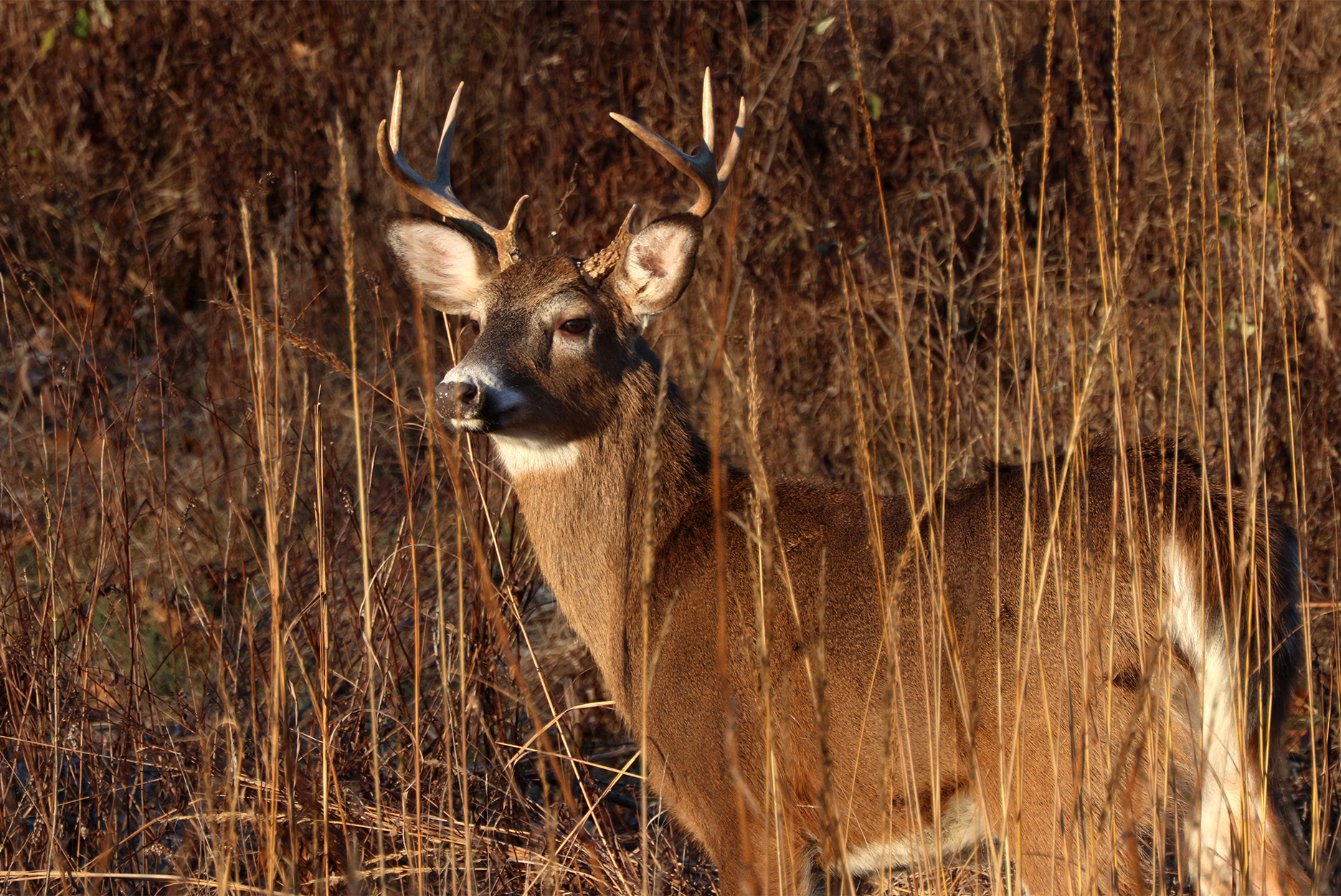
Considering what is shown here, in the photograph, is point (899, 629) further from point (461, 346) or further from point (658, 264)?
point (461, 346)

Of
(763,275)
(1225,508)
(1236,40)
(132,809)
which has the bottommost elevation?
(132,809)

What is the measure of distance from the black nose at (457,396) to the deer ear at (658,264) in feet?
2.24

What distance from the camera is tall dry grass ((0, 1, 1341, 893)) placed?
2.64 meters

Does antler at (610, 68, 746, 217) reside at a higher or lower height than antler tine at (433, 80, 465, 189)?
higher

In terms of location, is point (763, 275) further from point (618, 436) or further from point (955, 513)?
point (955, 513)

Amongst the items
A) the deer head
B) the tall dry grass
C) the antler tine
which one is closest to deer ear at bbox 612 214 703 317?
the deer head

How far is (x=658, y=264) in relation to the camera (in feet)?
11.3

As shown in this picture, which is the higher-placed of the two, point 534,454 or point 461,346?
point 461,346

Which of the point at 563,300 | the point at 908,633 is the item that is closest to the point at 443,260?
the point at 563,300

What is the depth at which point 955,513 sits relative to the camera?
2.75 m

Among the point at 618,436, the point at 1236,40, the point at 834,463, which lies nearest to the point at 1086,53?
the point at 1236,40

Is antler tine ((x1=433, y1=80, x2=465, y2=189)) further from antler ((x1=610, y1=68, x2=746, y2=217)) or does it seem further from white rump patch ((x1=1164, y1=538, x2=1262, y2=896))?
white rump patch ((x1=1164, y1=538, x2=1262, y2=896))

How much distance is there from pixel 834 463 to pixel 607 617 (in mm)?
2276

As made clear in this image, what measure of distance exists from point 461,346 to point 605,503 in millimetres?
795
